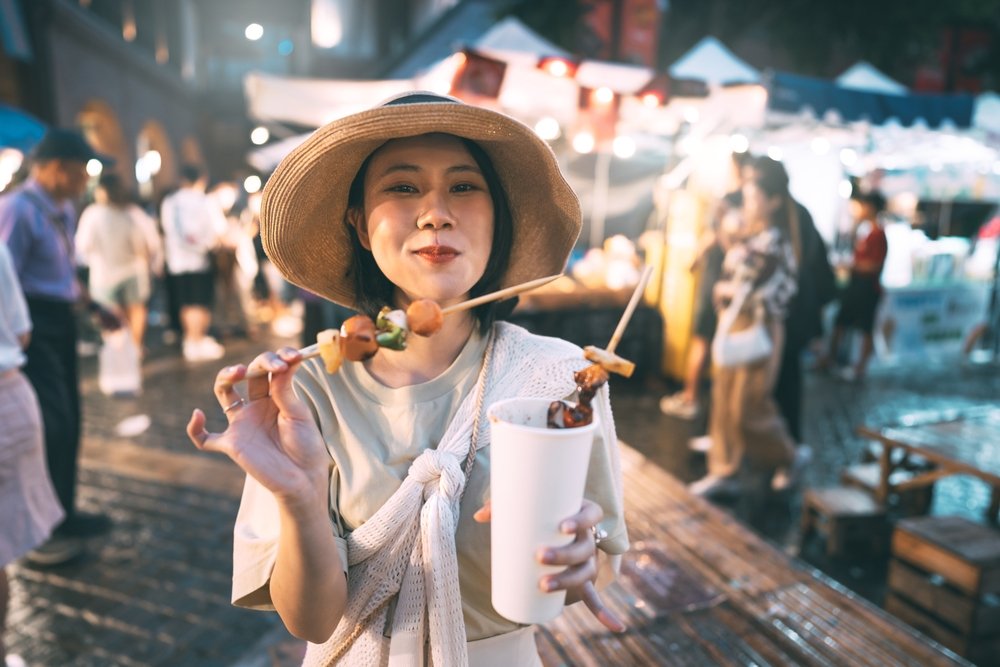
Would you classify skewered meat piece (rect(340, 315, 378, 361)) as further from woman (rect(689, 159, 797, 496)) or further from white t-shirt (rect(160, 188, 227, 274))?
white t-shirt (rect(160, 188, 227, 274))

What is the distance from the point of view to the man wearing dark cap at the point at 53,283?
12.4 feet

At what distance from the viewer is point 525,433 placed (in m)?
0.99

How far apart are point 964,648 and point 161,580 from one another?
4465 mm

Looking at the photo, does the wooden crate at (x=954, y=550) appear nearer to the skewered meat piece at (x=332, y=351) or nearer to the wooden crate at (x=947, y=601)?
the wooden crate at (x=947, y=601)

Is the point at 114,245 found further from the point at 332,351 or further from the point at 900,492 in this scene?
the point at 900,492

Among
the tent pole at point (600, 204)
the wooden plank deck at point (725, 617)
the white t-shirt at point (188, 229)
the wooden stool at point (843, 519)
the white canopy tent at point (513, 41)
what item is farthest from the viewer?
the tent pole at point (600, 204)

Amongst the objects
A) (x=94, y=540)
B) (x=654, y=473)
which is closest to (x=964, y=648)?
(x=654, y=473)

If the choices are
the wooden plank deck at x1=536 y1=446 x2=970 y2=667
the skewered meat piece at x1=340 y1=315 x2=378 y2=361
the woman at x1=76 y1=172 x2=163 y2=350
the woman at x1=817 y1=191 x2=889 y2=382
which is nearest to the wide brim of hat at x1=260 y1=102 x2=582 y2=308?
the skewered meat piece at x1=340 y1=315 x2=378 y2=361

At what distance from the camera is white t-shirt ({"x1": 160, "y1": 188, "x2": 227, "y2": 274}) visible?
28.4ft

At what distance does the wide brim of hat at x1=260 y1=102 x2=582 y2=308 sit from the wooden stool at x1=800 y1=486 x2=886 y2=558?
3.60 m

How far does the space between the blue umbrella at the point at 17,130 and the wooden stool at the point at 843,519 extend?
24.0 feet

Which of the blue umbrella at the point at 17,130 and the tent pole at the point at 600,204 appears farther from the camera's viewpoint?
the tent pole at the point at 600,204

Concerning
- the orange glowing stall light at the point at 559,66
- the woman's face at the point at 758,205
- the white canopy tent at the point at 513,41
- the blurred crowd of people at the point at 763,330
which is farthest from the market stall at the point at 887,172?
the woman's face at the point at 758,205

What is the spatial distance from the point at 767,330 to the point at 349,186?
13.4ft
